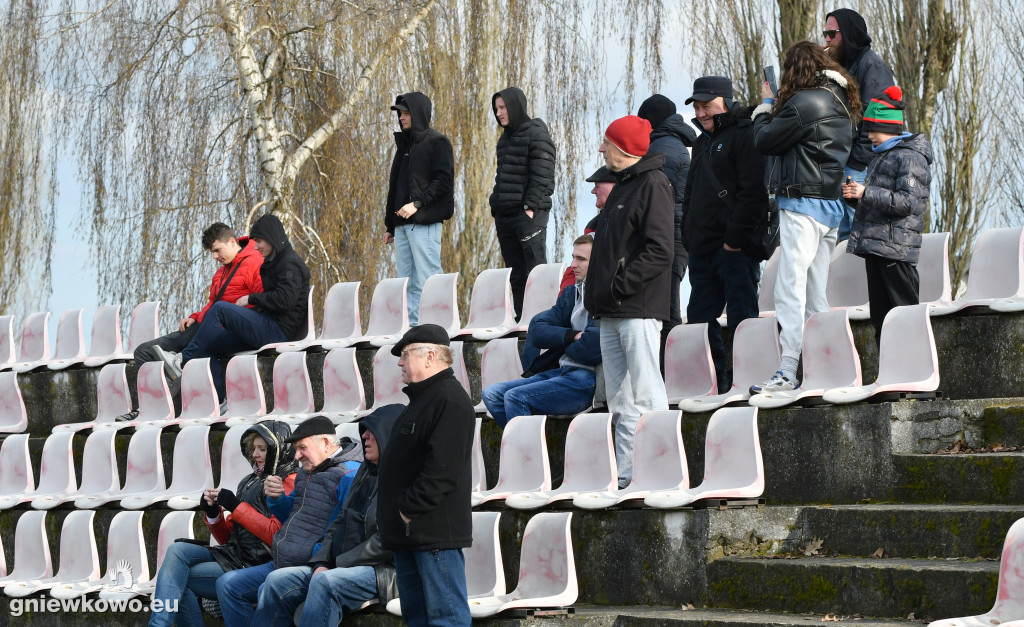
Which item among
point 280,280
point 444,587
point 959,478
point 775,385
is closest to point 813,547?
point 959,478

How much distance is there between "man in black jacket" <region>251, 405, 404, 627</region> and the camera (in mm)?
6418

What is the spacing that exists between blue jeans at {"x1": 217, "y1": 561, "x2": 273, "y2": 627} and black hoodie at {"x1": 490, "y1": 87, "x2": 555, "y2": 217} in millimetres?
2964

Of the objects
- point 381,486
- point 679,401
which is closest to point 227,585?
point 381,486

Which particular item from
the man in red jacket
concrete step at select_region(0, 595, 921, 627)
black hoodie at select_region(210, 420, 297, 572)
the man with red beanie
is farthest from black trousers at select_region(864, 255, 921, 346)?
the man in red jacket

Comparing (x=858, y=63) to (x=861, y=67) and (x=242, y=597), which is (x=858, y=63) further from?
(x=242, y=597)

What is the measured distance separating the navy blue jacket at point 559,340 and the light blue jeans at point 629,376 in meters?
0.36

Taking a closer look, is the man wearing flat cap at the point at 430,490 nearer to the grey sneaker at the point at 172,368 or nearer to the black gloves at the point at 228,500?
the black gloves at the point at 228,500

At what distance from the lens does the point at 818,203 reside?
6.83 metres

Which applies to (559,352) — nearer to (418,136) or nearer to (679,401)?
(679,401)

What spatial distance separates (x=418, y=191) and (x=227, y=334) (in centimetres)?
153

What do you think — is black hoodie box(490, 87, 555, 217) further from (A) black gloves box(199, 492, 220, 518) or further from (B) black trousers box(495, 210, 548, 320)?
(A) black gloves box(199, 492, 220, 518)

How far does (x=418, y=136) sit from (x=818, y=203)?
11.5 ft

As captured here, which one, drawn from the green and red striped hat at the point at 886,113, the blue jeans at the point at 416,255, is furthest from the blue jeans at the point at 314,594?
the blue jeans at the point at 416,255

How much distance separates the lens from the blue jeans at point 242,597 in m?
7.05
